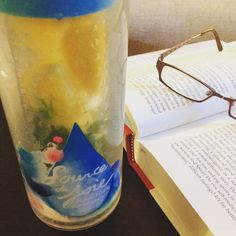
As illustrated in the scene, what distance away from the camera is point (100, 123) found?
0.92ft

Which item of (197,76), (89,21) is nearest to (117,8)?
(89,21)

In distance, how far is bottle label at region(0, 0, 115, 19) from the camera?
0.69 feet

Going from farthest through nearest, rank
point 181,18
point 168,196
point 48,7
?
point 181,18 < point 168,196 < point 48,7

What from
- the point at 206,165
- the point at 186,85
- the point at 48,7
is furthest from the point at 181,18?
the point at 48,7

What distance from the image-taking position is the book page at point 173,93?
40 centimetres

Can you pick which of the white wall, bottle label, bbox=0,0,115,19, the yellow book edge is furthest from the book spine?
the white wall

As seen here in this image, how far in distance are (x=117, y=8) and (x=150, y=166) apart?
0.17 metres

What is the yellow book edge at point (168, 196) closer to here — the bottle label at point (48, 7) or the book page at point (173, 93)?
the book page at point (173, 93)

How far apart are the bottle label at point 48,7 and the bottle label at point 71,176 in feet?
0.27

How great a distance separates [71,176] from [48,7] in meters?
0.13

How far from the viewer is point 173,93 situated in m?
0.43

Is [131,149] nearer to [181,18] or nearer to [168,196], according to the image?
[168,196]

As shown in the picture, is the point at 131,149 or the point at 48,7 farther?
the point at 131,149

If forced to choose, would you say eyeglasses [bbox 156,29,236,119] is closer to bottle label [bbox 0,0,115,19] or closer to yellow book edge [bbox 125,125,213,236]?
yellow book edge [bbox 125,125,213,236]
